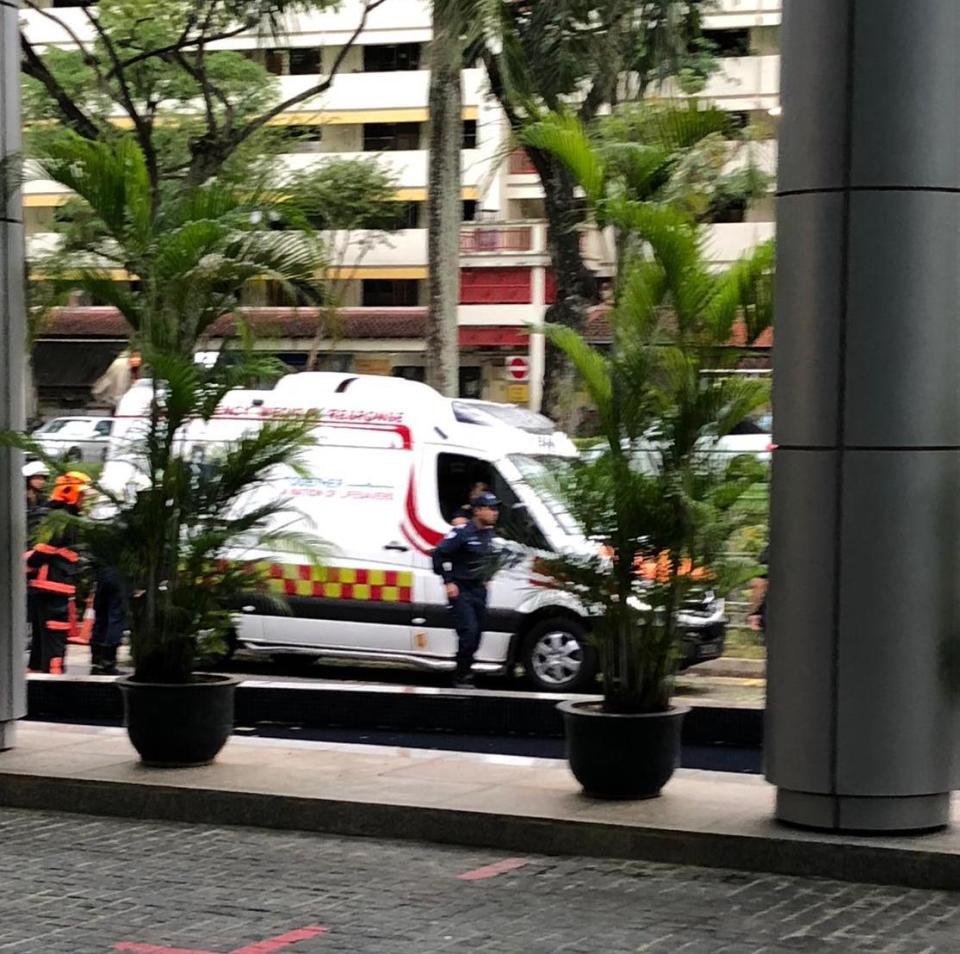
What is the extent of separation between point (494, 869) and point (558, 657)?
6.98 metres

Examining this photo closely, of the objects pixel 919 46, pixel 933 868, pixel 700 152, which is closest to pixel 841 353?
pixel 919 46

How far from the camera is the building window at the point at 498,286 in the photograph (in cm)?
4141

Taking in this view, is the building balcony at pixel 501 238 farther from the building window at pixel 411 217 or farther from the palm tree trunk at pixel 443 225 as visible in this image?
the palm tree trunk at pixel 443 225

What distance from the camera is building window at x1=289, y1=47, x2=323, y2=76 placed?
148 ft

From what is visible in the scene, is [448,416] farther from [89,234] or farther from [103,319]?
[103,319]

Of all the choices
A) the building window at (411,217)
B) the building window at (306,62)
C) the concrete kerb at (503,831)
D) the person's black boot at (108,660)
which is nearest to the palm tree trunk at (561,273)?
the person's black boot at (108,660)

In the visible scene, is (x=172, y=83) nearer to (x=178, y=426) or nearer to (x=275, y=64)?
(x=275, y=64)

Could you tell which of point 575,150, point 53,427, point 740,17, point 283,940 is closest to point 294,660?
point 575,150

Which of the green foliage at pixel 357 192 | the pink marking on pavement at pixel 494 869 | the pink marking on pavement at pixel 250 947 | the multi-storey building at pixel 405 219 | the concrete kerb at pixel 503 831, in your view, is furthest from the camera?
the multi-storey building at pixel 405 219

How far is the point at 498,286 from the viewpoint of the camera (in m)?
41.6

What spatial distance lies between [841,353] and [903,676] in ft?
4.79

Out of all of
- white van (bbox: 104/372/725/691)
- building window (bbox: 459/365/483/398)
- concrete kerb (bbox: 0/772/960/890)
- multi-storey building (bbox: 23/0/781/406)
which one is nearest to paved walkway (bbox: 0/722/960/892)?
concrete kerb (bbox: 0/772/960/890)

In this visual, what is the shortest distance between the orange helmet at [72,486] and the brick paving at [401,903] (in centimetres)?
202

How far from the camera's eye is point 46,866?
26.3 feet
